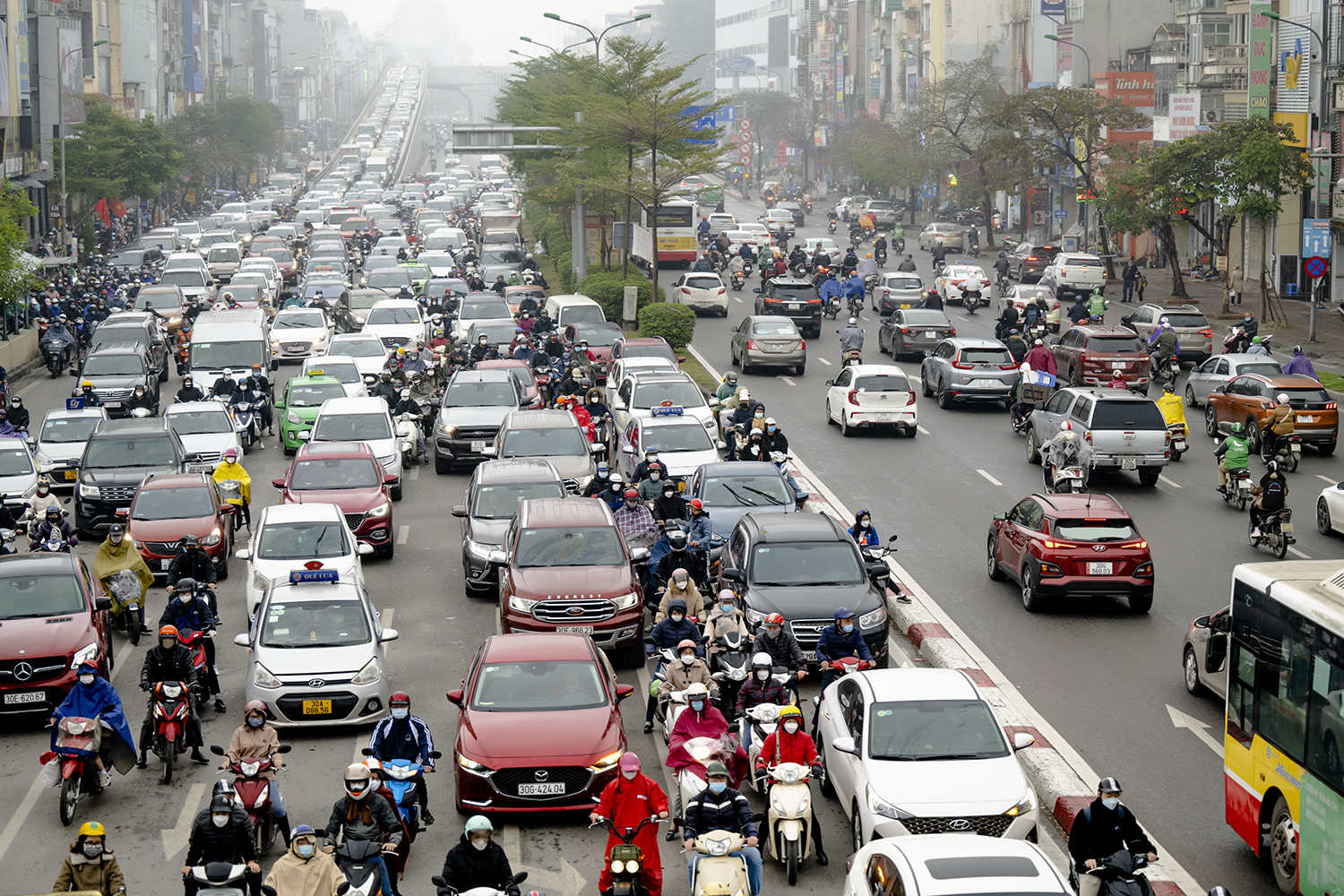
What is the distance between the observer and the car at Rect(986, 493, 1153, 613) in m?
20.8

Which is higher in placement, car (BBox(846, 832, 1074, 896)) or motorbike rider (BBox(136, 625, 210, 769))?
car (BBox(846, 832, 1074, 896))

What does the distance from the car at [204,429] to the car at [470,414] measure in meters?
3.73

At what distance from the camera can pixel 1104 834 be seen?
1202cm

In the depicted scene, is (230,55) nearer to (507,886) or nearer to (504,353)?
(504,353)

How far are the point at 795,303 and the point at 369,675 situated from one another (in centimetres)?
3221

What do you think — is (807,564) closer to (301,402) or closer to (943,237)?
(301,402)

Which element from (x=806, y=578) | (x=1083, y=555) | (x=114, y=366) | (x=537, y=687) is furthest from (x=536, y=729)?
(x=114, y=366)

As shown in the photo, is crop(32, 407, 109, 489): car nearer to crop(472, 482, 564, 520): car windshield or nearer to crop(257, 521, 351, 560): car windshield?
crop(257, 521, 351, 560): car windshield

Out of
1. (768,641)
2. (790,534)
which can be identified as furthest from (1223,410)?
(768,641)

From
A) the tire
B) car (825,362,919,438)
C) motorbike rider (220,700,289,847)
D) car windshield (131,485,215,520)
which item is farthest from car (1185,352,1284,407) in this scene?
motorbike rider (220,700,289,847)

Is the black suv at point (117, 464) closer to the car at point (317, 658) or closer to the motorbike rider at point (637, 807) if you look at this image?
the car at point (317, 658)

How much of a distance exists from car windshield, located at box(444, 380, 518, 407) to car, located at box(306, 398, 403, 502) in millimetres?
2348

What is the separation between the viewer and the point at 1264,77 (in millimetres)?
55594

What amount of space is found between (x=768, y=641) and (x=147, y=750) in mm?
6093
